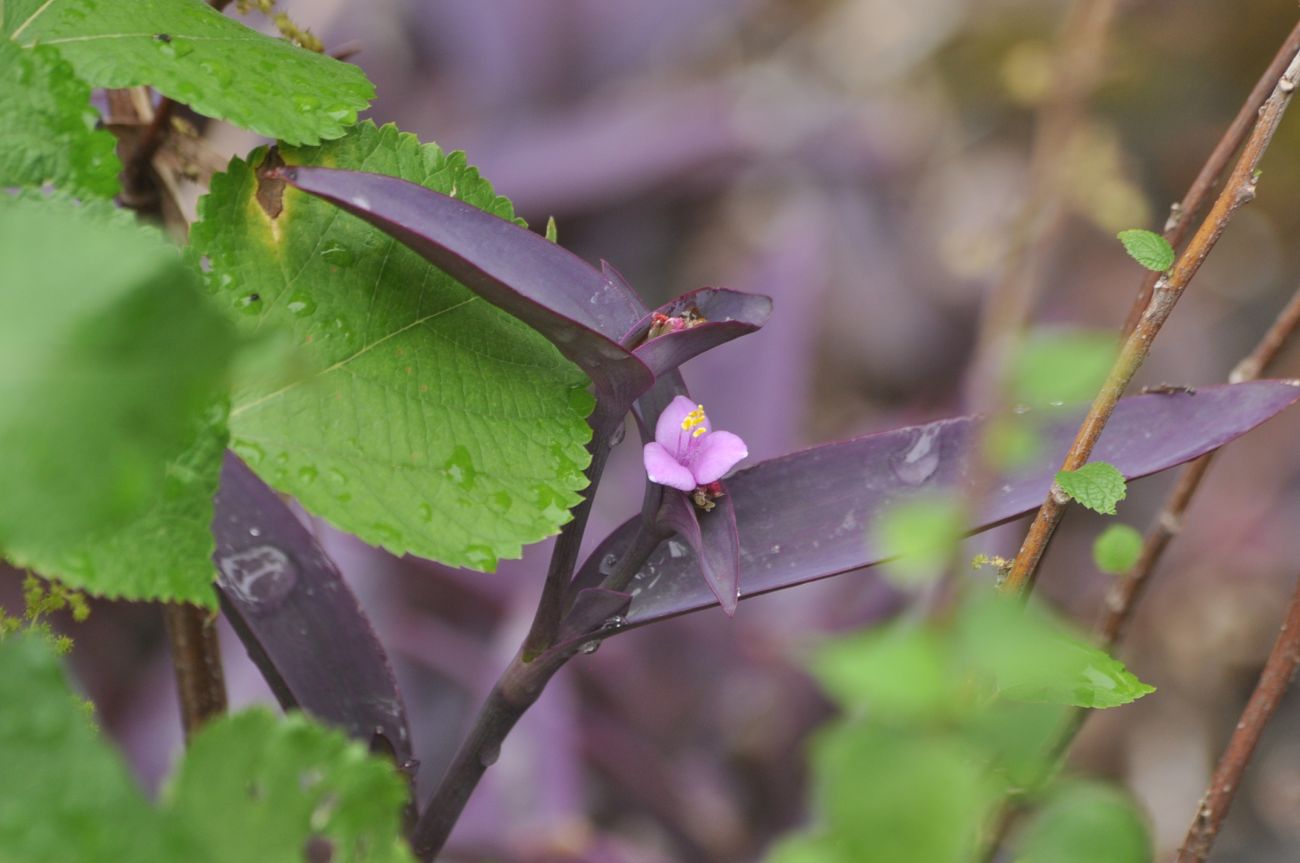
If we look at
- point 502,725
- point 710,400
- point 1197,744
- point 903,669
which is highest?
point 903,669

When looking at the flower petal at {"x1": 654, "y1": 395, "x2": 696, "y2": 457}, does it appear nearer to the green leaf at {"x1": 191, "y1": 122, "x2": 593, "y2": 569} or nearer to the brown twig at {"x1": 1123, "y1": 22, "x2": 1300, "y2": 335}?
the green leaf at {"x1": 191, "y1": 122, "x2": 593, "y2": 569}

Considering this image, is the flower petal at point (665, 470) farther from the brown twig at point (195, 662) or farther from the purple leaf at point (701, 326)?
the brown twig at point (195, 662)

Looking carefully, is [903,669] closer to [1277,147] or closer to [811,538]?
[811,538]

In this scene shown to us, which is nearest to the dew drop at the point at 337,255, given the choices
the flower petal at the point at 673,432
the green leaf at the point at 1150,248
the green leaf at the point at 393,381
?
the green leaf at the point at 393,381

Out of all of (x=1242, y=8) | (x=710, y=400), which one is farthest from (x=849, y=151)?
(x=710, y=400)

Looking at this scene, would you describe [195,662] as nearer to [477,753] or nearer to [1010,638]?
[477,753]

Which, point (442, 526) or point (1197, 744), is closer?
point (442, 526)
